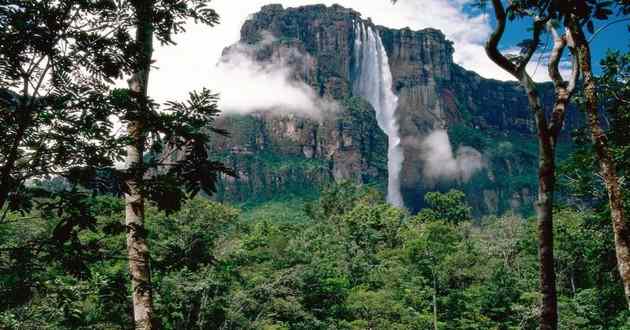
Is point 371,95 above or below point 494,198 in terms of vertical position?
above

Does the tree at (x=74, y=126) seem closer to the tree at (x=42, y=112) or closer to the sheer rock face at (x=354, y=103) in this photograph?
the tree at (x=42, y=112)

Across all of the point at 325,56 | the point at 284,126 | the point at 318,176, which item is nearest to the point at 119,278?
the point at 318,176

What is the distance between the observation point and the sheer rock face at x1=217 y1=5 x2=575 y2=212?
102562 mm

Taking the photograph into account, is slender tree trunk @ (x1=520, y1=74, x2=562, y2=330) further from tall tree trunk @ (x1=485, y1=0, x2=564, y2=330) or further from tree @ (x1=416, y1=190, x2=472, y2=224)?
tree @ (x1=416, y1=190, x2=472, y2=224)

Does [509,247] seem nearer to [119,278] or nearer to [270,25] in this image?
[119,278]

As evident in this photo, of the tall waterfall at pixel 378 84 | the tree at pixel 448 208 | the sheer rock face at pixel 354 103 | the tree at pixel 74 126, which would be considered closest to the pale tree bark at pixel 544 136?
the tree at pixel 74 126

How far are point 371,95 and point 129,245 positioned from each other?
117m

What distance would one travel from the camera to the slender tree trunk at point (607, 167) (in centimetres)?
472

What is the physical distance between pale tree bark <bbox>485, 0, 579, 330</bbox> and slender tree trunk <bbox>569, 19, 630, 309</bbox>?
28 centimetres

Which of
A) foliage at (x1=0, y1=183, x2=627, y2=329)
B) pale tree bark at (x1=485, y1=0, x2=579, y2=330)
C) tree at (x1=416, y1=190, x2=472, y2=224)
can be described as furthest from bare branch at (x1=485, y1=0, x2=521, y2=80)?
tree at (x1=416, y1=190, x2=472, y2=224)

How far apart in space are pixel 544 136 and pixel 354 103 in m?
103

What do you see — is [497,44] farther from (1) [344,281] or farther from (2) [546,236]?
(1) [344,281]

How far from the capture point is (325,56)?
11588 cm

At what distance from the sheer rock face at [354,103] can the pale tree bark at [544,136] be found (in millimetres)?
87863
